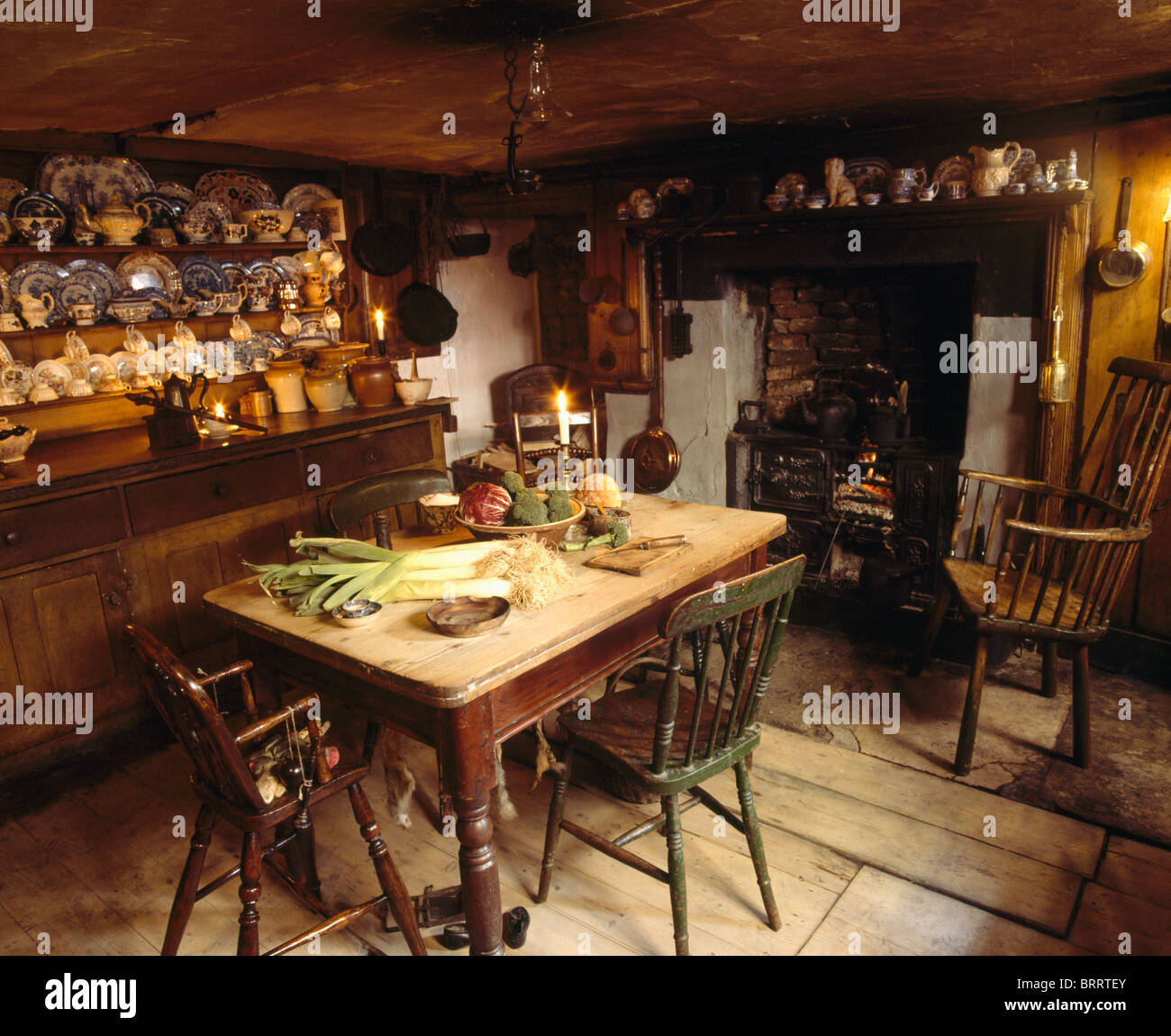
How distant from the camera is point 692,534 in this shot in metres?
2.62

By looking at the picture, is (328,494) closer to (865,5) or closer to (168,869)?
(168,869)

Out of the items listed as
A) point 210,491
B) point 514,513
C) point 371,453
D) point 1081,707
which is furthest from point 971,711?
point 210,491

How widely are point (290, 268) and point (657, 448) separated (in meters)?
2.26

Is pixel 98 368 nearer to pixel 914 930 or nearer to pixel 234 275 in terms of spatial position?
pixel 234 275

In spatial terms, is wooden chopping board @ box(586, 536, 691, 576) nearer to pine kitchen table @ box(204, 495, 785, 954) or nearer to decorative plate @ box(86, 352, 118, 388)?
pine kitchen table @ box(204, 495, 785, 954)

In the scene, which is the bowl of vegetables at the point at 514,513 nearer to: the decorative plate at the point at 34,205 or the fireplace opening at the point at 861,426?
the fireplace opening at the point at 861,426

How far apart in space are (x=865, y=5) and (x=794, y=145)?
1.94 meters

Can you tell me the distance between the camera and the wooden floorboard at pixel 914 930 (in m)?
2.11

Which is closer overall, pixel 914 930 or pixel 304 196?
pixel 914 930

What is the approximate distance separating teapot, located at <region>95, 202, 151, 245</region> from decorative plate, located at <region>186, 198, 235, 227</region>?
11.6 inches

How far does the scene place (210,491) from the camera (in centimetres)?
356

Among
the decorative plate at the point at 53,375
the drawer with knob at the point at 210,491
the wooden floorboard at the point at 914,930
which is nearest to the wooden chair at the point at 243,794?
the wooden floorboard at the point at 914,930

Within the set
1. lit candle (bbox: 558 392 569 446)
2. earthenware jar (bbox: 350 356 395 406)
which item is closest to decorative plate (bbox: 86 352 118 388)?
earthenware jar (bbox: 350 356 395 406)
